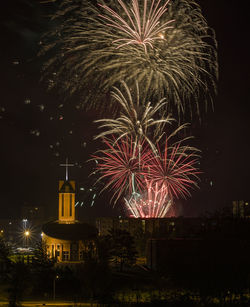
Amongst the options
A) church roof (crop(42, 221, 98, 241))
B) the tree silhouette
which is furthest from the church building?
the tree silhouette

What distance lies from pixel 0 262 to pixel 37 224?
9644 cm

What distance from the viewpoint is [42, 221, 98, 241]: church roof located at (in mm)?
65938

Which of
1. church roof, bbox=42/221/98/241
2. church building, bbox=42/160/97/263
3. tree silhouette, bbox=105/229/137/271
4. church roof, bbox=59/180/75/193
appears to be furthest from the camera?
church roof, bbox=59/180/75/193

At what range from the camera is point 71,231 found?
220 feet

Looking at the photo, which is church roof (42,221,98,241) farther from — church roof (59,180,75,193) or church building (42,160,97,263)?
church roof (59,180,75,193)

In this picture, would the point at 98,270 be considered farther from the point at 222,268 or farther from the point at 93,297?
the point at 222,268

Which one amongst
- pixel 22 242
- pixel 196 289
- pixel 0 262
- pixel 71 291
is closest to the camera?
pixel 196 289

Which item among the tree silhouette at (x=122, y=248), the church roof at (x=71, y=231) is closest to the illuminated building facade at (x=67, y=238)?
the church roof at (x=71, y=231)

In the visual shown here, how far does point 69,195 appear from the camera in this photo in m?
71.8

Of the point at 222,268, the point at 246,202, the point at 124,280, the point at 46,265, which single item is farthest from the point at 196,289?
the point at 246,202

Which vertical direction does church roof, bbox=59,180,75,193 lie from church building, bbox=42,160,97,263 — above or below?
above

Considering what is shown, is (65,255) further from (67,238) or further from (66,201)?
(66,201)

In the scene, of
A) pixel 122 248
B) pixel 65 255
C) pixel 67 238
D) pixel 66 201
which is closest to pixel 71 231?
pixel 67 238

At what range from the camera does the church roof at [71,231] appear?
65.9 metres
